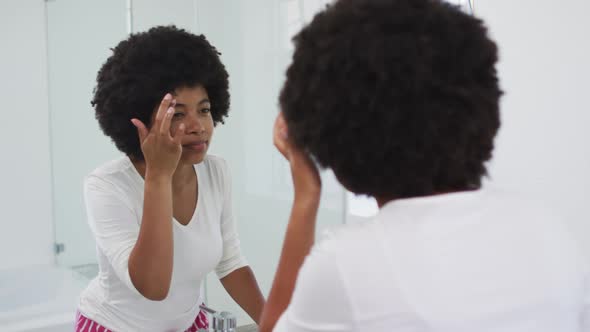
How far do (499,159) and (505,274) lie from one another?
0.88 meters

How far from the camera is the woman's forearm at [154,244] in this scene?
0.78 metres

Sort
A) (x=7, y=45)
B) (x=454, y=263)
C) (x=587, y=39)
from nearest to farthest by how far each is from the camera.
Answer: (x=454, y=263)
(x=587, y=39)
(x=7, y=45)

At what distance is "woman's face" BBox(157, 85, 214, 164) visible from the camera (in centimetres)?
91

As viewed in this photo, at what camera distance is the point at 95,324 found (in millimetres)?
945

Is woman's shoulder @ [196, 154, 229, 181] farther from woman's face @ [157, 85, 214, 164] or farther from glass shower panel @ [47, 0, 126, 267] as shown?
glass shower panel @ [47, 0, 126, 267]

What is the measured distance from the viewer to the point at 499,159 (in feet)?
4.08

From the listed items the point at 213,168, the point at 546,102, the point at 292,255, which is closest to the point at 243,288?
the point at 213,168

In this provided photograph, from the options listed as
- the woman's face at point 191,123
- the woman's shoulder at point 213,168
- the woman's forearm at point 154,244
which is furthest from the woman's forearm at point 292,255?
the woman's shoulder at point 213,168

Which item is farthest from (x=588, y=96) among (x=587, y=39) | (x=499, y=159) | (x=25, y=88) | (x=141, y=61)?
(x=25, y=88)

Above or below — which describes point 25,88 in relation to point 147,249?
above

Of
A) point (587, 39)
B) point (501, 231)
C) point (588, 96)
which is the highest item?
point (587, 39)

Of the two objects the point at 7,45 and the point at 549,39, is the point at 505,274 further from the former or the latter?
the point at 7,45

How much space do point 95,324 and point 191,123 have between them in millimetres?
393

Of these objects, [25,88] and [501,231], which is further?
[25,88]
